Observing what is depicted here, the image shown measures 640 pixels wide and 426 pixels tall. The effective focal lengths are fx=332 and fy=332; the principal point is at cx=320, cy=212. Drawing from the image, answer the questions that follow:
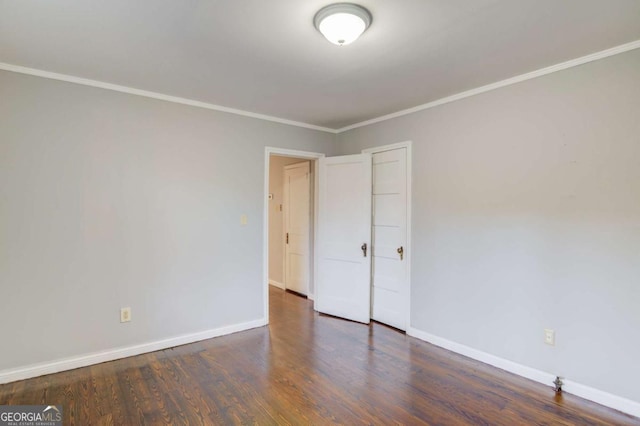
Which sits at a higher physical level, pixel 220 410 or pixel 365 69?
pixel 365 69

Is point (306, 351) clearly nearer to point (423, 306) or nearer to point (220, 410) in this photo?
point (220, 410)

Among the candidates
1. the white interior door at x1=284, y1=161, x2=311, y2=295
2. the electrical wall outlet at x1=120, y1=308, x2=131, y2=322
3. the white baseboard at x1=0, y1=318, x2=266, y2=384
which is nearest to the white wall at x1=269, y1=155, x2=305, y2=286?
the white interior door at x1=284, y1=161, x2=311, y2=295

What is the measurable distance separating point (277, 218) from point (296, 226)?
2.07ft

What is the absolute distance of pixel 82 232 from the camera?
2.86m

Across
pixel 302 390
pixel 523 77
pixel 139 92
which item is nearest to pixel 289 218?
pixel 139 92

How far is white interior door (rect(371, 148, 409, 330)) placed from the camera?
3.75 m

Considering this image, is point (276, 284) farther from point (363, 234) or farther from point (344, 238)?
point (363, 234)

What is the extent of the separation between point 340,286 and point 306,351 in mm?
1203

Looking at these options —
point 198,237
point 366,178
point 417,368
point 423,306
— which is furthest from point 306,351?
point 366,178

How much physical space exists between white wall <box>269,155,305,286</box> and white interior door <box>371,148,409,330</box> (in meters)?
2.06

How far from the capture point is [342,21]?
1839mm

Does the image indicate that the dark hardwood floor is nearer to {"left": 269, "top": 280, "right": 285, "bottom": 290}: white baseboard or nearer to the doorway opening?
the doorway opening

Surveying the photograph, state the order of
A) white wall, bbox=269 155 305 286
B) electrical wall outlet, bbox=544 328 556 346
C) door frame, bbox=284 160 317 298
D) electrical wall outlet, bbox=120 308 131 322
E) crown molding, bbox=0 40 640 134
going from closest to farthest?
crown molding, bbox=0 40 640 134 < electrical wall outlet, bbox=544 328 556 346 < electrical wall outlet, bbox=120 308 131 322 < door frame, bbox=284 160 317 298 < white wall, bbox=269 155 305 286

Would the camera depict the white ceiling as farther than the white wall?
No
